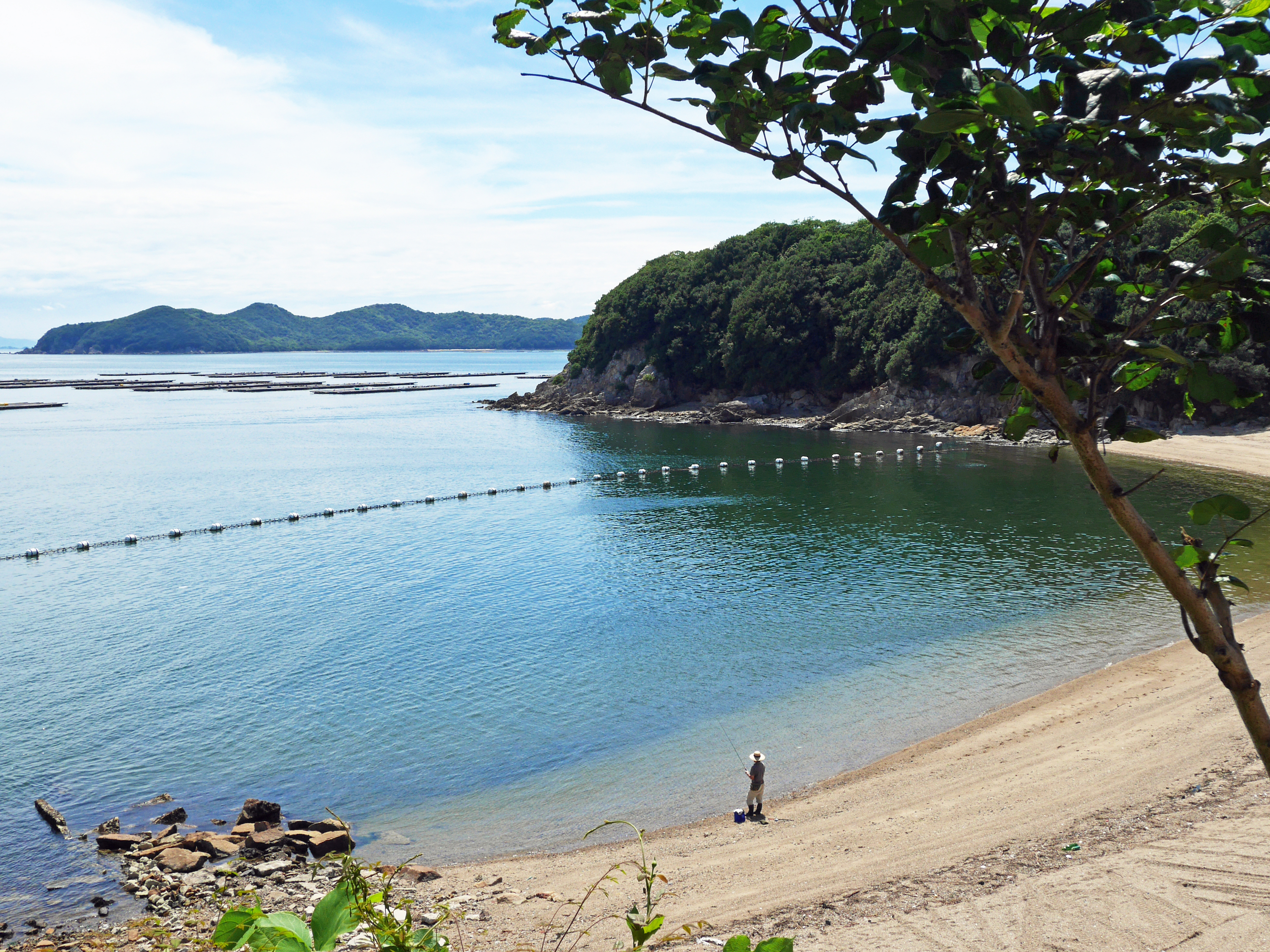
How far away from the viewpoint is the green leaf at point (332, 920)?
2207mm

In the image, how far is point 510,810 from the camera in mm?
17172

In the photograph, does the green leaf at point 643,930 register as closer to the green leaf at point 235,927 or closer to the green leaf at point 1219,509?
the green leaf at point 235,927

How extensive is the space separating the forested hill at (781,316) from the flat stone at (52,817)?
73.0 m

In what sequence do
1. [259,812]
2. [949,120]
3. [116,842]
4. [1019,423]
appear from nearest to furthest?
[949,120]
[1019,423]
[116,842]
[259,812]

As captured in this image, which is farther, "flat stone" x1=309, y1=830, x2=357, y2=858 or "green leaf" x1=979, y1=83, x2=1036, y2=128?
"flat stone" x1=309, y1=830, x2=357, y2=858

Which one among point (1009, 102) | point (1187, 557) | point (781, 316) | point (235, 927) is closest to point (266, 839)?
point (235, 927)

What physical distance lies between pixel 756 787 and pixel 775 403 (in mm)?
82615

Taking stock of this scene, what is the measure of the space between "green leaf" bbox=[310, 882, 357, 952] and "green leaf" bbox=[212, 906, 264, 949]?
15 centimetres

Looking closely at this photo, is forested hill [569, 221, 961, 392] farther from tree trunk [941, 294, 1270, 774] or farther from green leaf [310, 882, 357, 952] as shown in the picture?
green leaf [310, 882, 357, 952]

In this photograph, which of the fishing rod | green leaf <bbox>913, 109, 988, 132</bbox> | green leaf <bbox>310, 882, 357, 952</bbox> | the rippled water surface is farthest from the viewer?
the fishing rod

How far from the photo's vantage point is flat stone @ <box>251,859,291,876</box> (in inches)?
553

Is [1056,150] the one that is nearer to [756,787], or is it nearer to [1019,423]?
[1019,423]

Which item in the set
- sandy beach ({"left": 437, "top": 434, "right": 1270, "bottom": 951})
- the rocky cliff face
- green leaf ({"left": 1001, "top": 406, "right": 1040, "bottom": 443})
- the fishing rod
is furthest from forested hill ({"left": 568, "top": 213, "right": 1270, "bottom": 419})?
green leaf ({"left": 1001, "top": 406, "right": 1040, "bottom": 443})

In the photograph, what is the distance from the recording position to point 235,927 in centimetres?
228
